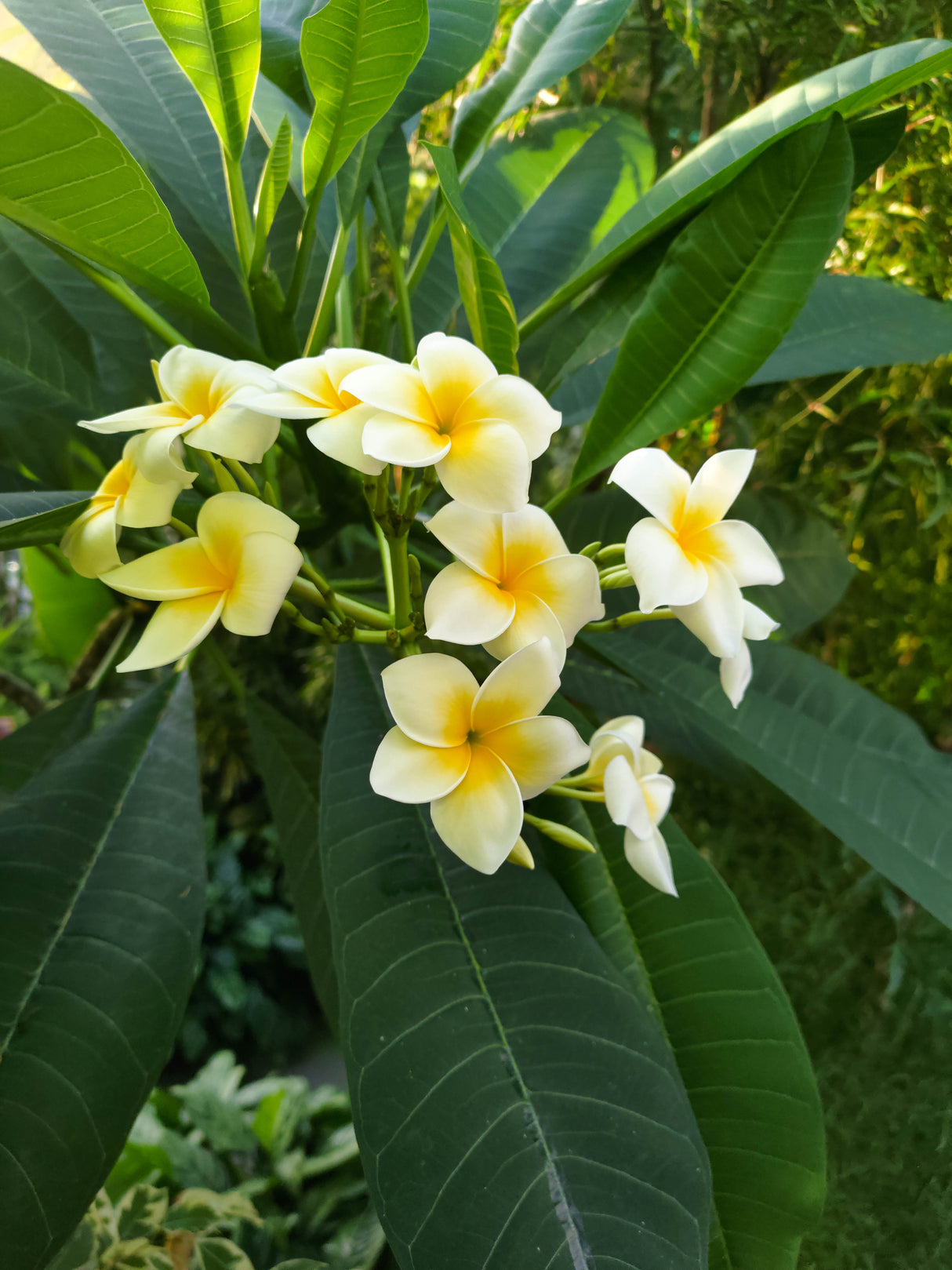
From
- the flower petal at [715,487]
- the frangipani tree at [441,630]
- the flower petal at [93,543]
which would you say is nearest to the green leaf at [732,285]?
the frangipani tree at [441,630]

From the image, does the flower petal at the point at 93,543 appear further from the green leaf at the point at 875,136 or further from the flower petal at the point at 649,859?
the green leaf at the point at 875,136

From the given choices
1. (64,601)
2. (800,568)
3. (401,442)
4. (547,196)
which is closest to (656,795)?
(401,442)

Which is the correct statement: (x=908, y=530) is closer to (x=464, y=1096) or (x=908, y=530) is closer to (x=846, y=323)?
(x=846, y=323)

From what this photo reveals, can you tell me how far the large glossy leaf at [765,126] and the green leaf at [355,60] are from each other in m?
0.19

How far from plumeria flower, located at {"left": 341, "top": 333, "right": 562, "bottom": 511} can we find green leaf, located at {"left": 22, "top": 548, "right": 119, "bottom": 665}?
71 centimetres

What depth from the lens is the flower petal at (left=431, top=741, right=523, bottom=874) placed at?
0.33m

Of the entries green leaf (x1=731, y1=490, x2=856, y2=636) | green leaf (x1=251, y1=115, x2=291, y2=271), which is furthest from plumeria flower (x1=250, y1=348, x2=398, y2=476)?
green leaf (x1=731, y1=490, x2=856, y2=636)

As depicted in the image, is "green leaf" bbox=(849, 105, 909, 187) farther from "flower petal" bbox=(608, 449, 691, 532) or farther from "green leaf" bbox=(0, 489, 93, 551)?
"green leaf" bbox=(0, 489, 93, 551)

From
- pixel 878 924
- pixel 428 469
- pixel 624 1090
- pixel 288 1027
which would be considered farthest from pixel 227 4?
pixel 288 1027

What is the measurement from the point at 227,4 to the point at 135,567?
321mm

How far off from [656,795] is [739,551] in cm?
15

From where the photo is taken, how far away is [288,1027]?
204cm

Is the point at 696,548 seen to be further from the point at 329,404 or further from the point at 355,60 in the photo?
the point at 355,60

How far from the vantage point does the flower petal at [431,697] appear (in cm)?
33
